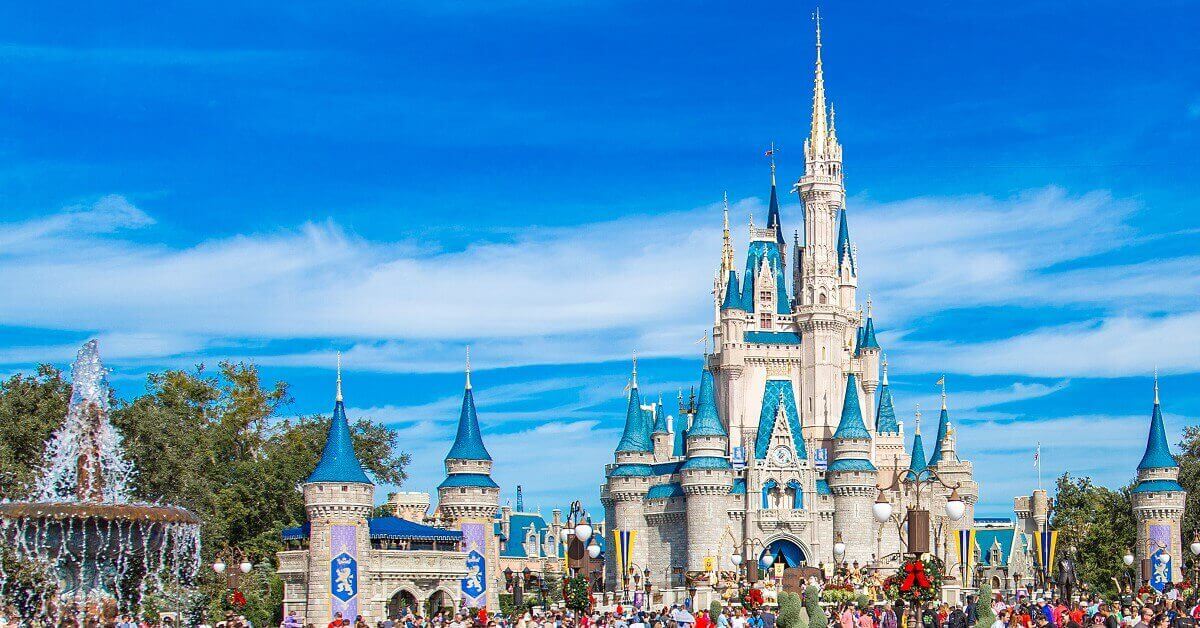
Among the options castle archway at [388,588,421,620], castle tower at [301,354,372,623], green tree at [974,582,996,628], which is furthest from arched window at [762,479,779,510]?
green tree at [974,582,996,628]

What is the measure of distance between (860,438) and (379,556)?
91.1 feet

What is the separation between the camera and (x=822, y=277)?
8575 centimetres

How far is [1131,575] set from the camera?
2921 inches

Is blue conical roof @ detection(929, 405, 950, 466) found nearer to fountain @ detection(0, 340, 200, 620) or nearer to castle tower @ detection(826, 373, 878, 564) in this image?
castle tower @ detection(826, 373, 878, 564)

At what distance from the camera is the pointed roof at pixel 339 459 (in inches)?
2330

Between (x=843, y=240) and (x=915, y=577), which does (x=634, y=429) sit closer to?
(x=843, y=240)

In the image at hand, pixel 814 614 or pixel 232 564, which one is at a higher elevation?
pixel 232 564

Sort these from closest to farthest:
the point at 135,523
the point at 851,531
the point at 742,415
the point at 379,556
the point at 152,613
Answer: the point at 135,523, the point at 152,613, the point at 379,556, the point at 851,531, the point at 742,415

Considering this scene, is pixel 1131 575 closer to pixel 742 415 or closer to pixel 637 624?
pixel 742 415

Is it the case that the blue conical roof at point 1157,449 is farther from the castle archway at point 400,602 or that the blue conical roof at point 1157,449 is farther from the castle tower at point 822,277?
the castle archway at point 400,602

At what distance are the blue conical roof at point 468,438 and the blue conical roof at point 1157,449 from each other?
28171mm

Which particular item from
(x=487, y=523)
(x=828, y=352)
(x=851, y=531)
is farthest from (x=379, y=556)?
Result: (x=828, y=352)

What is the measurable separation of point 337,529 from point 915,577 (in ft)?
112

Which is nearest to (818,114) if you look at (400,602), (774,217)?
(774,217)
